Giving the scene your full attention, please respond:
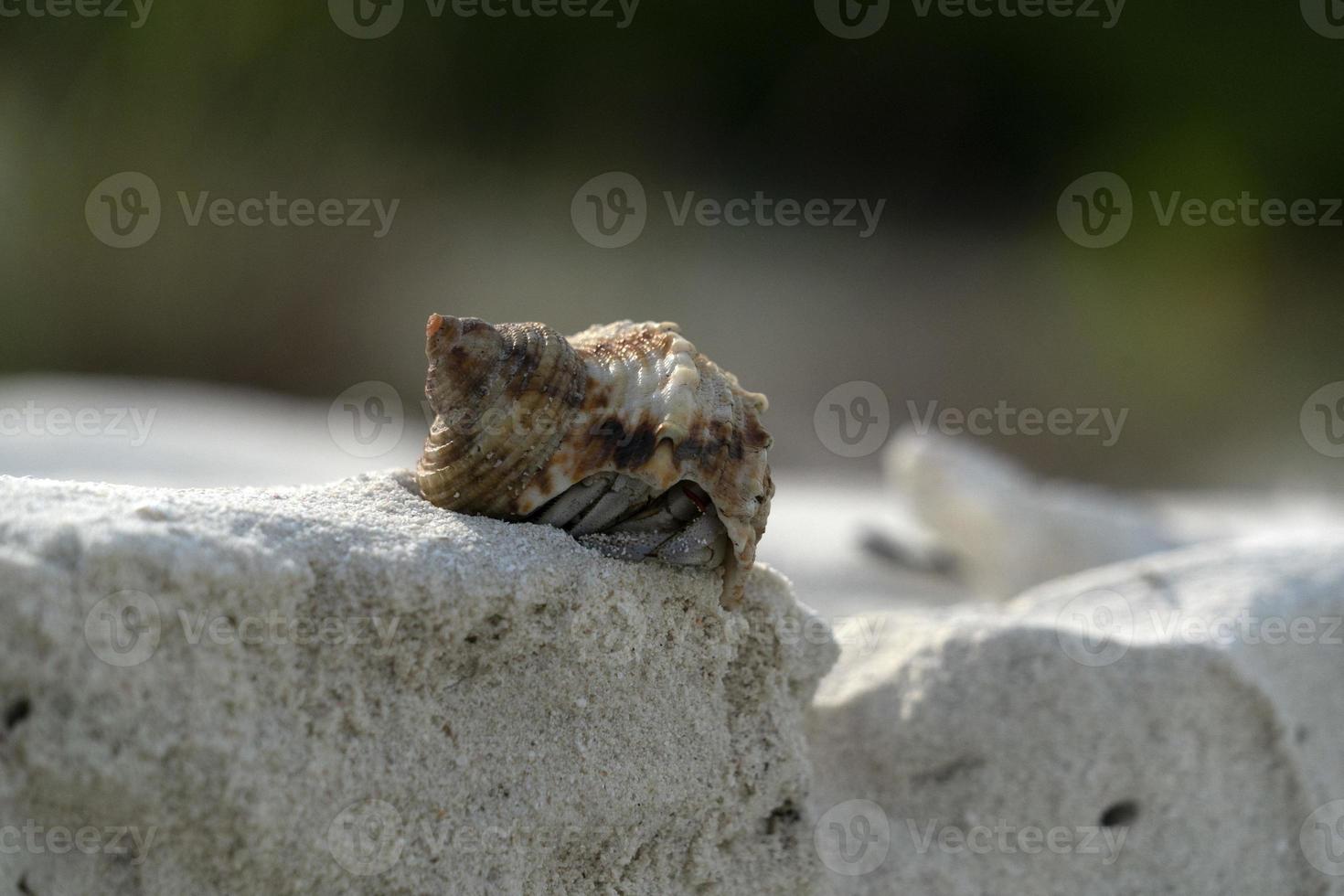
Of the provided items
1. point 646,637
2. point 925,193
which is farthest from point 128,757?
point 925,193

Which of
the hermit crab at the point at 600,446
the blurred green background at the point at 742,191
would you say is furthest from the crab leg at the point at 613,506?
the blurred green background at the point at 742,191

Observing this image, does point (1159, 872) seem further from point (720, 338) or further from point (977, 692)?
point (720, 338)

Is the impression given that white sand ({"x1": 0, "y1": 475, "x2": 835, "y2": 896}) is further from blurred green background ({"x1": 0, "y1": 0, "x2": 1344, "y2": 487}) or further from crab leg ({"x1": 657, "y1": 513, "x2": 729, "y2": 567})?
blurred green background ({"x1": 0, "y1": 0, "x2": 1344, "y2": 487})

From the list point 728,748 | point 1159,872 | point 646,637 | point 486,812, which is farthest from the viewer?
point 1159,872

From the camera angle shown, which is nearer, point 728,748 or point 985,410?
point 728,748

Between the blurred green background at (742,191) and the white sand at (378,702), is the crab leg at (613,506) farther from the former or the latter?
the blurred green background at (742,191)

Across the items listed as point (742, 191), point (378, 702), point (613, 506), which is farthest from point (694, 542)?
point (742, 191)
